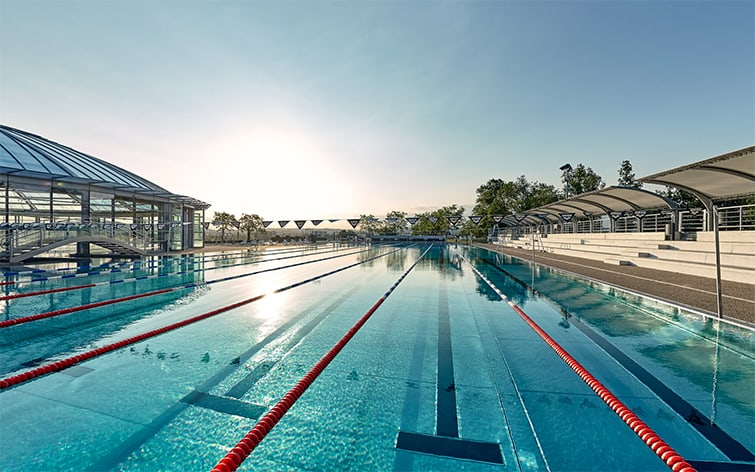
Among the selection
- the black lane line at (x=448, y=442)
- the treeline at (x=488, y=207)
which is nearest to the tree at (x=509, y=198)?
the treeline at (x=488, y=207)

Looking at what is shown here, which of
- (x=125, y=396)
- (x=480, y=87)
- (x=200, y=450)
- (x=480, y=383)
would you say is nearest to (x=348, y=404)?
(x=200, y=450)

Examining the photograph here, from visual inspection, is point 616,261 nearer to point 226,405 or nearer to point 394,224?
point 226,405

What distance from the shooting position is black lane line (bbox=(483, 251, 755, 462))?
5.81 ft

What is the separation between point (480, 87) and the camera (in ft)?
43.2

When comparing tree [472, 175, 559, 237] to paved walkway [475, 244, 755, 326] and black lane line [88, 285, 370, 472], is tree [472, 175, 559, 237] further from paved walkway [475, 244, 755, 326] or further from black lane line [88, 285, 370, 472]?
black lane line [88, 285, 370, 472]

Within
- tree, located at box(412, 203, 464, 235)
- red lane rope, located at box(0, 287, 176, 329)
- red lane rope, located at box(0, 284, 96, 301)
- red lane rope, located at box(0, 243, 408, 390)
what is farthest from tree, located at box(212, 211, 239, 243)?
red lane rope, located at box(0, 243, 408, 390)

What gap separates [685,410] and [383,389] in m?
2.24

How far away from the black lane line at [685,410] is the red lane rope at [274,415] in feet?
8.84

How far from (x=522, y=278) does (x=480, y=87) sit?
30.1 ft

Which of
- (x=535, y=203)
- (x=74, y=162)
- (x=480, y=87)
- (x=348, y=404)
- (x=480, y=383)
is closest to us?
(x=348, y=404)

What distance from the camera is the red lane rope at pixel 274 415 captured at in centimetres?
145

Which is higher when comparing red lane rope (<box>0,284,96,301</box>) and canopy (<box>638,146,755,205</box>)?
canopy (<box>638,146,755,205</box>)

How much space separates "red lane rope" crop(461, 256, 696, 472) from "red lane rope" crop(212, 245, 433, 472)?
2221 millimetres

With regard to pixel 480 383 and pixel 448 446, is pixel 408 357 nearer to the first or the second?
pixel 480 383
